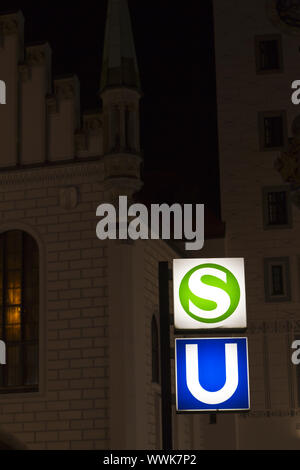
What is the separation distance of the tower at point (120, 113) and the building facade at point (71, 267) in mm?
35

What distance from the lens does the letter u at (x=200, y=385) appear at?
1282cm

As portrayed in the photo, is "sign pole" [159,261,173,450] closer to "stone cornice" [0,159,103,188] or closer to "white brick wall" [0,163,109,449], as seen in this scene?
"white brick wall" [0,163,109,449]

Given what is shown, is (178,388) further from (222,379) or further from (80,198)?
(80,198)

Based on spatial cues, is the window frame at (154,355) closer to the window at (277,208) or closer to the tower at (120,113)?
the tower at (120,113)

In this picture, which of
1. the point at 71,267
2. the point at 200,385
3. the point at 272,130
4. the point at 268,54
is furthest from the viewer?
the point at 268,54

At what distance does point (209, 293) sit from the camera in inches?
518

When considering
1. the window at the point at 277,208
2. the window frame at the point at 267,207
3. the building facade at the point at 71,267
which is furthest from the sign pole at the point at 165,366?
the window at the point at 277,208

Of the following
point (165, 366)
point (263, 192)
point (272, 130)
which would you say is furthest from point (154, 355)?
point (165, 366)

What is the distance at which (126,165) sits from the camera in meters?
27.0

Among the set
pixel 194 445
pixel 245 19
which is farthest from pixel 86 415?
pixel 245 19

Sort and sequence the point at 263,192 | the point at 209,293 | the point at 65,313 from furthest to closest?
the point at 263,192 < the point at 65,313 < the point at 209,293

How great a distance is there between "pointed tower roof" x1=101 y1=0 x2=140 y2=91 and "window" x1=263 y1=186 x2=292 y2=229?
14573 millimetres

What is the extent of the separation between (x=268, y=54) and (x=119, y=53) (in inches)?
610

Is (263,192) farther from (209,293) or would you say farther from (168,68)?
(209,293)
